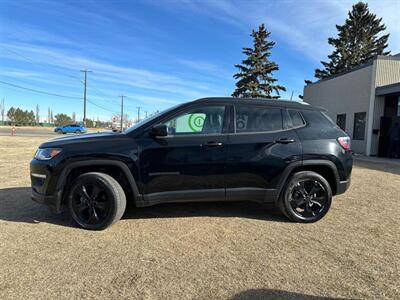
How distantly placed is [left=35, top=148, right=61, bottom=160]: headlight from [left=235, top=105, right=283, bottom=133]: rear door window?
8.11ft

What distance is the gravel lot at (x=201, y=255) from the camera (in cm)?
315

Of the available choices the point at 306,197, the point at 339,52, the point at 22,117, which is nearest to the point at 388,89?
the point at 306,197

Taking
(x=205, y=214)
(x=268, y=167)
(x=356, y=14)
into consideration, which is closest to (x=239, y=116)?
(x=268, y=167)

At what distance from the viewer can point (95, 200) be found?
471 cm

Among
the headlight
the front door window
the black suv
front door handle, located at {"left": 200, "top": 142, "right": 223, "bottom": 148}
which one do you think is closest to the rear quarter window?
the black suv

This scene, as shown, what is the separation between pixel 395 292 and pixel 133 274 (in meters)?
2.39

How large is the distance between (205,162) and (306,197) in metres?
1.60

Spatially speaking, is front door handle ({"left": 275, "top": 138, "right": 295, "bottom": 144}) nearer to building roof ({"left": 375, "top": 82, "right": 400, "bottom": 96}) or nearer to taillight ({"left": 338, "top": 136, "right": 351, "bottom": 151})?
taillight ({"left": 338, "top": 136, "right": 351, "bottom": 151})

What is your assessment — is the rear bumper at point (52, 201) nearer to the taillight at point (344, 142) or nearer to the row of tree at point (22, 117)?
the taillight at point (344, 142)

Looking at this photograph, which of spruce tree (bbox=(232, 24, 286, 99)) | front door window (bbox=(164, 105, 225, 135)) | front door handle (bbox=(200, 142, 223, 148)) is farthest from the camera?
spruce tree (bbox=(232, 24, 286, 99))

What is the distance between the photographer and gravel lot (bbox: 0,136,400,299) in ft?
10.3

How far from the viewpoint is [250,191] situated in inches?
196

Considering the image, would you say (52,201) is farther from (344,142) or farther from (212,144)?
(344,142)

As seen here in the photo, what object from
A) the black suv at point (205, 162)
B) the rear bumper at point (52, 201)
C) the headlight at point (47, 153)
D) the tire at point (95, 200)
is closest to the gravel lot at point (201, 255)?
the tire at point (95, 200)
